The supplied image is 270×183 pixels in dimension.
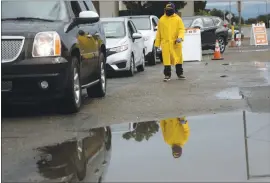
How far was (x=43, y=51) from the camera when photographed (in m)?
7.50

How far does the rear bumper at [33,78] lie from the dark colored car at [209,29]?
53.4 ft

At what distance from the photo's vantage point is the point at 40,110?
8.65 meters

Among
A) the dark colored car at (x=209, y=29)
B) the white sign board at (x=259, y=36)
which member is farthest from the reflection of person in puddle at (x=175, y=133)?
the white sign board at (x=259, y=36)

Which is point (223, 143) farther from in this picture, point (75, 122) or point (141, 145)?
point (75, 122)

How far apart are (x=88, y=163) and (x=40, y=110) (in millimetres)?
3608

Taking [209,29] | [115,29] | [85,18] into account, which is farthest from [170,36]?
[209,29]

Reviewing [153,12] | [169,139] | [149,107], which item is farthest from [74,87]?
[153,12]

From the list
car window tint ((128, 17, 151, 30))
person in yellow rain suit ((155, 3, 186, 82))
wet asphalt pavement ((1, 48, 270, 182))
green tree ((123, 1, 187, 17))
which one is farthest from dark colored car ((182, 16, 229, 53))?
green tree ((123, 1, 187, 17))

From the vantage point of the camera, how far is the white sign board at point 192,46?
19328 mm

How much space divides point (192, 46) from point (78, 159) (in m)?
14.6

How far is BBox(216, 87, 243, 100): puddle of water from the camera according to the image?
9.31 m

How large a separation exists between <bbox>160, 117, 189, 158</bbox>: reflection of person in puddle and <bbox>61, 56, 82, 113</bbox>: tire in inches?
56.5

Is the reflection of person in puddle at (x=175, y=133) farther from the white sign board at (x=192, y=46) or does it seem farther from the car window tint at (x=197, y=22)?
the car window tint at (x=197, y=22)

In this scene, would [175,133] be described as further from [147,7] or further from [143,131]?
[147,7]
